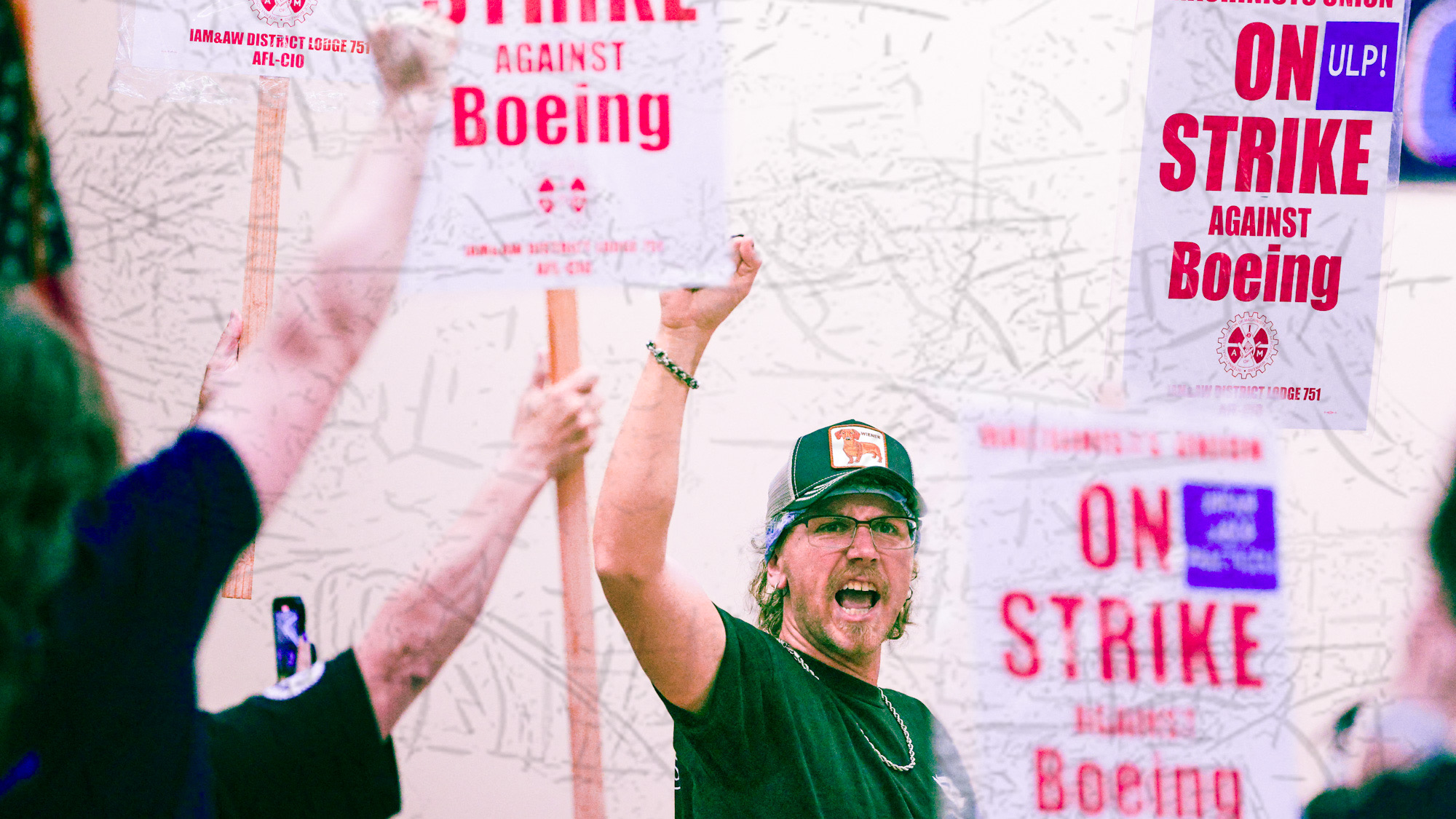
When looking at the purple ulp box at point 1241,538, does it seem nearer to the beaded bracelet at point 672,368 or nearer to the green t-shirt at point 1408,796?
the green t-shirt at point 1408,796

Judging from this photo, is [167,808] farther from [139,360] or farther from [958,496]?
[958,496]

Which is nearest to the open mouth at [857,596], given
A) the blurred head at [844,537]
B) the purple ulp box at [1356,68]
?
the blurred head at [844,537]

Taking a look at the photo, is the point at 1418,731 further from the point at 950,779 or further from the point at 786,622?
the point at 786,622

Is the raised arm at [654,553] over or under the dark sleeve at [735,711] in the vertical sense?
over

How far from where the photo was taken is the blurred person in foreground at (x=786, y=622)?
4.27ft

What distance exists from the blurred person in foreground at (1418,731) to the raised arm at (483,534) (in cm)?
91

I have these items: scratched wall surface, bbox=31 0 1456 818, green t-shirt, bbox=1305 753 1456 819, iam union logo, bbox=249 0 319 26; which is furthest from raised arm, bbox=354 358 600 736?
green t-shirt, bbox=1305 753 1456 819

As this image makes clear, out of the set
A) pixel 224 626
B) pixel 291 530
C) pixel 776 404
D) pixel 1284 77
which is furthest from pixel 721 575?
pixel 1284 77

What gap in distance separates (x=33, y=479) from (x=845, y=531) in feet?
3.34

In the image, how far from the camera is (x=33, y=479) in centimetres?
76

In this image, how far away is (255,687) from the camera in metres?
1.61

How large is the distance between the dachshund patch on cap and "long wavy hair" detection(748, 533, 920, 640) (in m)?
0.19

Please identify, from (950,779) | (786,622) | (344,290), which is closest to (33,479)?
(344,290)

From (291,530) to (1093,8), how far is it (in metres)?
1.41
